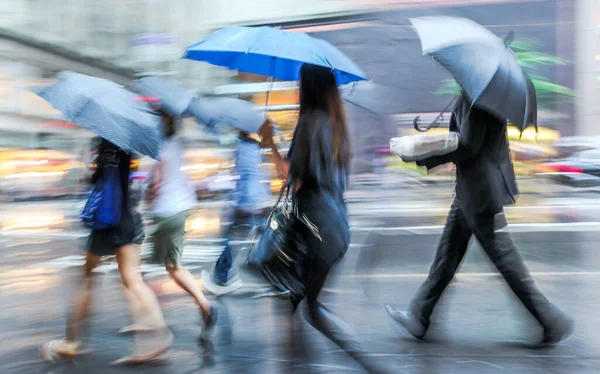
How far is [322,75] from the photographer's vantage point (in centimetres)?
379

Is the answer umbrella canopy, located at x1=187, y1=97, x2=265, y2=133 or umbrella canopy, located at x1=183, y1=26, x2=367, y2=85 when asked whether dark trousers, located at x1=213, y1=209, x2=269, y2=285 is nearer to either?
umbrella canopy, located at x1=187, y1=97, x2=265, y2=133

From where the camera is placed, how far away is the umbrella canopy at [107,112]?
3.73 meters

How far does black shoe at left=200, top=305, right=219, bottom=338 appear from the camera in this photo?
454cm

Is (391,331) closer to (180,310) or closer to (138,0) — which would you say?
(180,310)

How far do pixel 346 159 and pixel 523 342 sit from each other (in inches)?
72.7

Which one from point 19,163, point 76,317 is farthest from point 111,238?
point 19,163

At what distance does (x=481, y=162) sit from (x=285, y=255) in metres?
1.40

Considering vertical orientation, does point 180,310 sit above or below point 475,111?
below

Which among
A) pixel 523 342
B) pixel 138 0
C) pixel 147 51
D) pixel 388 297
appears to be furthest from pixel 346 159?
pixel 138 0

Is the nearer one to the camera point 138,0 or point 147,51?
point 147,51

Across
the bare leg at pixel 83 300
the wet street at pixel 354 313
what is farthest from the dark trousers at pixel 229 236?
the bare leg at pixel 83 300

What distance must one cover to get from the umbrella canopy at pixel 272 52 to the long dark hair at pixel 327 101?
0.08 meters

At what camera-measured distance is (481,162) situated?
4113 mm

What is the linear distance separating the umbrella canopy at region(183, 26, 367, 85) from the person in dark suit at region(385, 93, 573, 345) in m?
0.80
